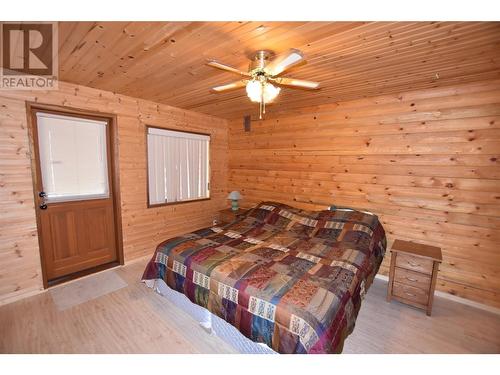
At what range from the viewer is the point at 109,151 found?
3012 millimetres

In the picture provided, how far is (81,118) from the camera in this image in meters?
2.74

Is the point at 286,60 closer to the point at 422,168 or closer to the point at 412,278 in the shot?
the point at 422,168

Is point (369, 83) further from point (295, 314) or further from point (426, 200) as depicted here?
point (295, 314)

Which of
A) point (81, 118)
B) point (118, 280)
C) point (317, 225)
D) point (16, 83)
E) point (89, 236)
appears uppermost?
point (16, 83)

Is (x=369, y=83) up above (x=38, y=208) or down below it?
above

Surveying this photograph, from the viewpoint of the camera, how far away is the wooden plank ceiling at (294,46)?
1418mm

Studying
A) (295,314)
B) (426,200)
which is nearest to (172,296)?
(295,314)

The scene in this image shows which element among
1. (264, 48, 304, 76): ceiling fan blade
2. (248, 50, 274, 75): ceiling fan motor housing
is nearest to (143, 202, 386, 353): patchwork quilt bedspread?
(264, 48, 304, 76): ceiling fan blade

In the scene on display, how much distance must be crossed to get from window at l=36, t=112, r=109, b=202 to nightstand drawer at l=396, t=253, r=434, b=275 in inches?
149

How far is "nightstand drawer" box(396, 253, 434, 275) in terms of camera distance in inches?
87.4

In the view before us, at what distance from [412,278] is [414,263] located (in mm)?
161

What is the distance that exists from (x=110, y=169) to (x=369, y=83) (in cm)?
346

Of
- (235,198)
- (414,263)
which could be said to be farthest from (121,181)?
(414,263)

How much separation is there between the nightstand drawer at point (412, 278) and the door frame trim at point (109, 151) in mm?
→ 3556
